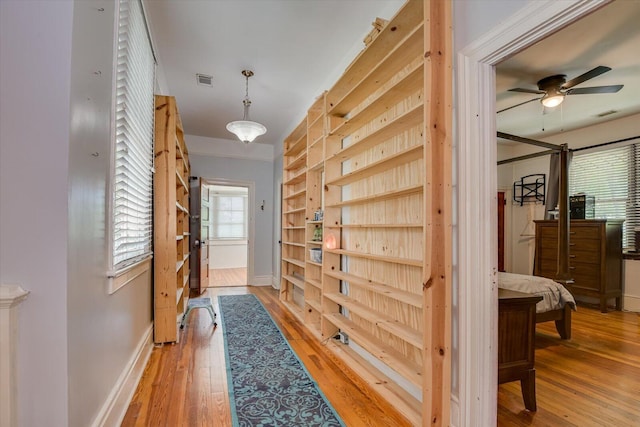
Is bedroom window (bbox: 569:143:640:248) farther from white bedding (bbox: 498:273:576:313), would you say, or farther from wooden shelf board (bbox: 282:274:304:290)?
wooden shelf board (bbox: 282:274:304:290)

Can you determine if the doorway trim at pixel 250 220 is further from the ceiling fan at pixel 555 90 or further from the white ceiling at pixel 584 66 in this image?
the ceiling fan at pixel 555 90

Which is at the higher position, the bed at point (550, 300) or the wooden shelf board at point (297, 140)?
the wooden shelf board at point (297, 140)

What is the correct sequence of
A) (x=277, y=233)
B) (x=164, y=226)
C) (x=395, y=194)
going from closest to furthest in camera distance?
(x=395, y=194)
(x=164, y=226)
(x=277, y=233)

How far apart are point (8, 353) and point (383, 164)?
2053 millimetres

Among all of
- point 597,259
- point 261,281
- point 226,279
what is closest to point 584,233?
point 597,259


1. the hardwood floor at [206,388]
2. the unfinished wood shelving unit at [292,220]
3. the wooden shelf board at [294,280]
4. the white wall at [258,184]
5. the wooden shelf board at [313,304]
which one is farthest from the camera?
the white wall at [258,184]

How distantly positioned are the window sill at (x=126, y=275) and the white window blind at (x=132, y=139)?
4cm

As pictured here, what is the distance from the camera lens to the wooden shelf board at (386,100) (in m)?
1.83

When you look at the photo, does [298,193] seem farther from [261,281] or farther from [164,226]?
[261,281]

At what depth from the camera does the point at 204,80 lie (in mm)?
3617

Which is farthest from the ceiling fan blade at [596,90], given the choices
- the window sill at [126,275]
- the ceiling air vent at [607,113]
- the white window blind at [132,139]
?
the window sill at [126,275]

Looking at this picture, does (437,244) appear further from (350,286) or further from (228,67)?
(228,67)

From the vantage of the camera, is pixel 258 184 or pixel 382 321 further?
pixel 258 184

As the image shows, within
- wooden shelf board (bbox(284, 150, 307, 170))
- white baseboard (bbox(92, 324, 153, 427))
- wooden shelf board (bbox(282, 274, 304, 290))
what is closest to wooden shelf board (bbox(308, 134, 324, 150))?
wooden shelf board (bbox(284, 150, 307, 170))
